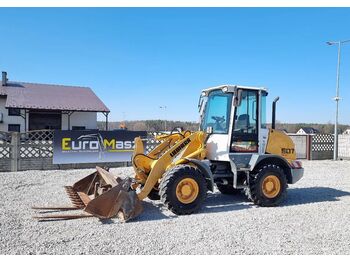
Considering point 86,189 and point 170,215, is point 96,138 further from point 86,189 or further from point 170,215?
point 170,215

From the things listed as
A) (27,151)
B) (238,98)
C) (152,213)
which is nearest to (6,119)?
(27,151)

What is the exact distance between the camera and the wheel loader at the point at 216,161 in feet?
20.8

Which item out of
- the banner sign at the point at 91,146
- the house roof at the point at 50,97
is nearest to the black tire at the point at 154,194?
the banner sign at the point at 91,146

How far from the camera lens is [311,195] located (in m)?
8.52

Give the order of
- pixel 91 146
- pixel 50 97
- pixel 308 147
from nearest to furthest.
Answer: pixel 91 146, pixel 308 147, pixel 50 97

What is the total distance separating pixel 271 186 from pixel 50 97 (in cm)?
2739

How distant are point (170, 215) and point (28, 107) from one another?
25.1 m

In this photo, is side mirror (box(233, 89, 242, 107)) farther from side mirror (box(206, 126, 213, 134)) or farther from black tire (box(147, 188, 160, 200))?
black tire (box(147, 188, 160, 200))

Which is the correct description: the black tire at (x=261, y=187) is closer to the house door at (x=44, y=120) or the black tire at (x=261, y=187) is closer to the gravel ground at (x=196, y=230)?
the gravel ground at (x=196, y=230)

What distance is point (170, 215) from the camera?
6254 mm

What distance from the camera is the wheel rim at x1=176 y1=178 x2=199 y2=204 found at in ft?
20.5

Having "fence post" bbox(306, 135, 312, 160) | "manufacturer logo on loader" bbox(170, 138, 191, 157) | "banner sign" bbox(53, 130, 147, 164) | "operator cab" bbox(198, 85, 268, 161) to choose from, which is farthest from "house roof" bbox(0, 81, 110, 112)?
"manufacturer logo on loader" bbox(170, 138, 191, 157)

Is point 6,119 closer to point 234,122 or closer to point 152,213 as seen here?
point 152,213
